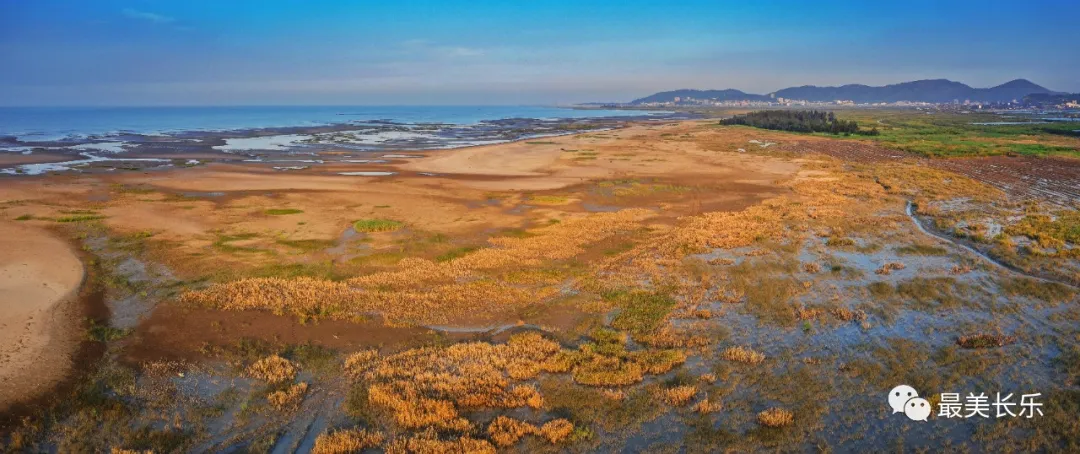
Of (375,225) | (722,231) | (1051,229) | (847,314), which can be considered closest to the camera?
(847,314)

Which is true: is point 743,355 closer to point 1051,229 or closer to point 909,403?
point 909,403

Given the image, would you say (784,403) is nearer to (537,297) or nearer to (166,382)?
(537,297)

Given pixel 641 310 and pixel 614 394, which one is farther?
pixel 641 310

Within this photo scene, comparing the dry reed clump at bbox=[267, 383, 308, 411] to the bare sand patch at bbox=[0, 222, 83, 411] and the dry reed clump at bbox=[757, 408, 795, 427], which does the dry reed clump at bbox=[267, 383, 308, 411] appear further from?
the dry reed clump at bbox=[757, 408, 795, 427]

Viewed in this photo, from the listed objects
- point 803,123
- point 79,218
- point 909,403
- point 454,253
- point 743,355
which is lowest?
point 909,403

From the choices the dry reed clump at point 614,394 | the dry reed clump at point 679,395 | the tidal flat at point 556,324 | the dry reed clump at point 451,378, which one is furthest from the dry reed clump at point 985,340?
the dry reed clump at point 451,378

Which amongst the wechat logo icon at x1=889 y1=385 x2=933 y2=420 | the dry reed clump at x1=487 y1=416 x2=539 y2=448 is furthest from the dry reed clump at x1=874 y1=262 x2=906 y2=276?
the dry reed clump at x1=487 y1=416 x2=539 y2=448

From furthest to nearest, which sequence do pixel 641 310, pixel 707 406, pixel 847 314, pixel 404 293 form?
pixel 404 293 < pixel 641 310 < pixel 847 314 < pixel 707 406

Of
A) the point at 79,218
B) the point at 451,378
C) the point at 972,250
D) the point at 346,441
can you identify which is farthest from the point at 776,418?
the point at 79,218

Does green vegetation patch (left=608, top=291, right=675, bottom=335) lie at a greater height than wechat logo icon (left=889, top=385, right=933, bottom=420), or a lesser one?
greater
